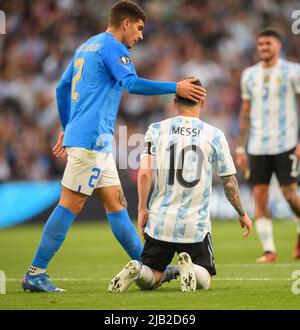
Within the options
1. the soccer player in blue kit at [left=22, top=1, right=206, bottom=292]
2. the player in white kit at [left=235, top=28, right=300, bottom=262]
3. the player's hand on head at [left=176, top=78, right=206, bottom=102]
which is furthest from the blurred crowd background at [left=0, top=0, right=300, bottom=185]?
the player's hand on head at [left=176, top=78, right=206, bottom=102]

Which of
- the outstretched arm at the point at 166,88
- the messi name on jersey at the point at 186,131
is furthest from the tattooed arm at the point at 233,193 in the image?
the outstretched arm at the point at 166,88

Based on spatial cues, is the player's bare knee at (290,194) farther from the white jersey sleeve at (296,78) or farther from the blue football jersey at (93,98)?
the blue football jersey at (93,98)

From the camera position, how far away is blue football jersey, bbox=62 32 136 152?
639cm

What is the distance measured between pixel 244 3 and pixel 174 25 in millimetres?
1814

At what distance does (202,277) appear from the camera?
6121 millimetres

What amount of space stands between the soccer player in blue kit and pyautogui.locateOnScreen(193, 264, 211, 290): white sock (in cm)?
75

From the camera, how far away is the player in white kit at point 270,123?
9.45 metres

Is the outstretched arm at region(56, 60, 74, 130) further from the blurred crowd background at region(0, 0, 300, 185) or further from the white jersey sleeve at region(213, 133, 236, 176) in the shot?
the blurred crowd background at region(0, 0, 300, 185)

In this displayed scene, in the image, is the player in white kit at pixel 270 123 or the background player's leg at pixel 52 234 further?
the player in white kit at pixel 270 123

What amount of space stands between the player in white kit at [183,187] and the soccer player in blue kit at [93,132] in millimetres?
435
